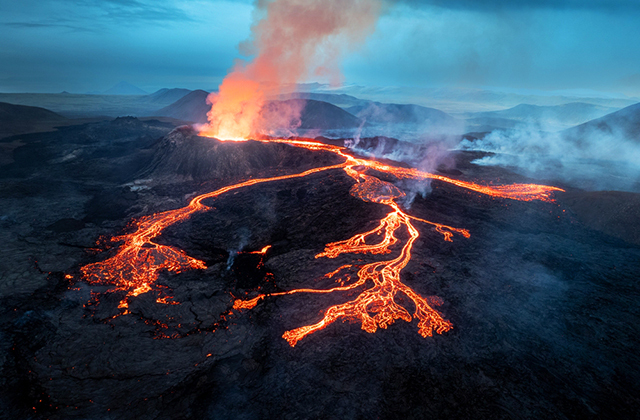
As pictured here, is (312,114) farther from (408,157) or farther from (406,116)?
(408,157)

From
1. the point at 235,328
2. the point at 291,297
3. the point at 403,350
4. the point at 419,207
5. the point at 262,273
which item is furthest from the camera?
the point at 419,207

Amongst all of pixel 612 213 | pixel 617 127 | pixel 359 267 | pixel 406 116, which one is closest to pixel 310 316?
pixel 359 267

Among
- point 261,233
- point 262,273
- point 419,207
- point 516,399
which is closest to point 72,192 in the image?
point 261,233

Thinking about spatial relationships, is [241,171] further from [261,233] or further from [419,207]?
[419,207]

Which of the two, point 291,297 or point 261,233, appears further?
point 261,233

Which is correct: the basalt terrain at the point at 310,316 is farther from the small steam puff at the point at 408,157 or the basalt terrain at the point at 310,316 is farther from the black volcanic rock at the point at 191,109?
the black volcanic rock at the point at 191,109
